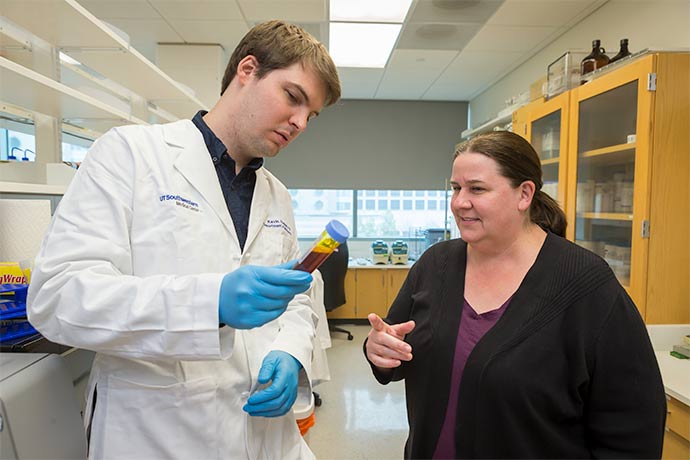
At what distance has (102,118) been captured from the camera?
2047 millimetres

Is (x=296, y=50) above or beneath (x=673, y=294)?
above

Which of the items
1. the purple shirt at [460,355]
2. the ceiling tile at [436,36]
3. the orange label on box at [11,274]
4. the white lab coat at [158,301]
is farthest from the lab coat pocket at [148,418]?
the ceiling tile at [436,36]

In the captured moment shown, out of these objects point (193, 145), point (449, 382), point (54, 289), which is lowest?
point (449, 382)

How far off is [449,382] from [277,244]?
59cm

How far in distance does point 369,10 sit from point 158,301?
2.65 metres

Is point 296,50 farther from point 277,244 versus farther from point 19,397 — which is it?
point 19,397

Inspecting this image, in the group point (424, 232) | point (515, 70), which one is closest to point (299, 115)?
point (515, 70)

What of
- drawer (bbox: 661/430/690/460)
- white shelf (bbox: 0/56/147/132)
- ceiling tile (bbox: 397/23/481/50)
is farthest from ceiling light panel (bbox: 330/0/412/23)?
drawer (bbox: 661/430/690/460)

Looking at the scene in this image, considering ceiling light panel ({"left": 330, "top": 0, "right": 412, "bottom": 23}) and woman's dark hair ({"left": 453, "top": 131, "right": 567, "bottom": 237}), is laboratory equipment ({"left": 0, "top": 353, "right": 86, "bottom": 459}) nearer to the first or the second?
woman's dark hair ({"left": 453, "top": 131, "right": 567, "bottom": 237})

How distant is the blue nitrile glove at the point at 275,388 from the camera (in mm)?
909

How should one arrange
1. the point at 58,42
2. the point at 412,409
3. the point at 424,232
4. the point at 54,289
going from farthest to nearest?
1. the point at 424,232
2. the point at 58,42
3. the point at 412,409
4. the point at 54,289

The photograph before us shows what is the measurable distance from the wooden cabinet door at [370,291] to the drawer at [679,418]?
3510mm

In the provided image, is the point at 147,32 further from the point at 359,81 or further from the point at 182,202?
the point at 182,202

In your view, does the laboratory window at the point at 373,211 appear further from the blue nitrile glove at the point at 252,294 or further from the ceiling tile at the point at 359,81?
the blue nitrile glove at the point at 252,294
